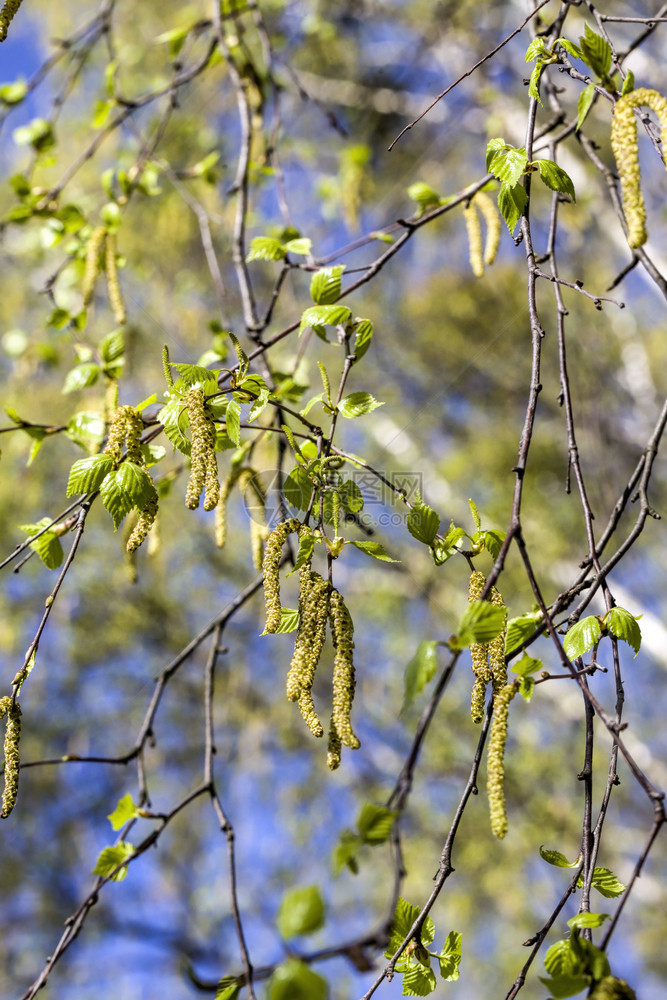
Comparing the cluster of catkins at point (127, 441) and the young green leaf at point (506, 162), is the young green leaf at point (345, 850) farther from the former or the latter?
the young green leaf at point (506, 162)

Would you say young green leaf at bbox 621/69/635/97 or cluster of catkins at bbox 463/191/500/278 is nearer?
young green leaf at bbox 621/69/635/97

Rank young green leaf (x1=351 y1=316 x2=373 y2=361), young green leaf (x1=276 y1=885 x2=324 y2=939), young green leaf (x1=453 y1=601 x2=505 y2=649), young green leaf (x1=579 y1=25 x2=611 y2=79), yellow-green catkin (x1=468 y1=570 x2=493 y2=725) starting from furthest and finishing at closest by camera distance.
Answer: young green leaf (x1=351 y1=316 x2=373 y2=361), young green leaf (x1=579 y1=25 x2=611 y2=79), yellow-green catkin (x1=468 y1=570 x2=493 y2=725), young green leaf (x1=453 y1=601 x2=505 y2=649), young green leaf (x1=276 y1=885 x2=324 y2=939)

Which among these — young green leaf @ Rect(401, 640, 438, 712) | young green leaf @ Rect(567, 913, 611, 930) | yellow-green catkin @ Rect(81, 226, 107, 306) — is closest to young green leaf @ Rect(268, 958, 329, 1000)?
young green leaf @ Rect(401, 640, 438, 712)

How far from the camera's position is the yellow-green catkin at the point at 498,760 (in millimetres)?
753

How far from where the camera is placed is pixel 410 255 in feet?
23.3

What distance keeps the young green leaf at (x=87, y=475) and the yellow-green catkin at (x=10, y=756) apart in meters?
0.27

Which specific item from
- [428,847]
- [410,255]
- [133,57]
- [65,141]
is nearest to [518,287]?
[410,255]

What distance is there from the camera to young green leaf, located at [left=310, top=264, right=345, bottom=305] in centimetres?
116

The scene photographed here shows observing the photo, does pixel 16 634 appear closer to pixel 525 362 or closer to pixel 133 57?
pixel 133 57

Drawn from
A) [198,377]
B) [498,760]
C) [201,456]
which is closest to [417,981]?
[498,760]

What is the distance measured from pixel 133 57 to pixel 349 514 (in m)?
3.74

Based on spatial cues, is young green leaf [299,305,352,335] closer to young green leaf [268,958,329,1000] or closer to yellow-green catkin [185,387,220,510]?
yellow-green catkin [185,387,220,510]

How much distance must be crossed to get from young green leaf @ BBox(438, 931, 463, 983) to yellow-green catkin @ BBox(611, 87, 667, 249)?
2.74 ft

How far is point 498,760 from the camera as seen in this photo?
789 mm
